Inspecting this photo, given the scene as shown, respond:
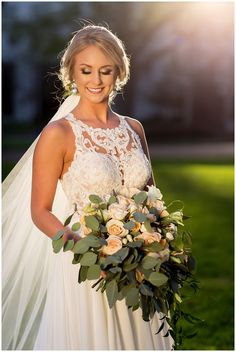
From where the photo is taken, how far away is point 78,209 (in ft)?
13.2

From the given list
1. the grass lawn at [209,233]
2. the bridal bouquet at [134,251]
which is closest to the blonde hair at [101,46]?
the bridal bouquet at [134,251]

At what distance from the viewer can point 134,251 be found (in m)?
3.47

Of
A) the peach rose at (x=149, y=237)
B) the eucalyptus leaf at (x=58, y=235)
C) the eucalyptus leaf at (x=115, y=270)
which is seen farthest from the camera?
the eucalyptus leaf at (x=58, y=235)

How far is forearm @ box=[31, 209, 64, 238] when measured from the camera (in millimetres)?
3822

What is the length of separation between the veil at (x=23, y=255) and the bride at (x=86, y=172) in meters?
0.12

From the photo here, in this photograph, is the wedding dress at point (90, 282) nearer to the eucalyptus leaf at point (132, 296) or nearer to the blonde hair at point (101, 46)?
the blonde hair at point (101, 46)

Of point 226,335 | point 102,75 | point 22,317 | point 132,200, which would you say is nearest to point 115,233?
point 132,200

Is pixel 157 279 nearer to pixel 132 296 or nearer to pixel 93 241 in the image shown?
pixel 132 296

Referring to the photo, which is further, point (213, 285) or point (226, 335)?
point (213, 285)

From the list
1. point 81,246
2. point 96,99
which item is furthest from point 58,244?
point 96,99

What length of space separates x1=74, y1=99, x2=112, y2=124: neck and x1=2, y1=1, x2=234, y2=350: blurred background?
1486cm

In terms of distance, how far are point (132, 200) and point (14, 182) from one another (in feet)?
3.51

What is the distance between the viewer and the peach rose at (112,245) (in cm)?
347

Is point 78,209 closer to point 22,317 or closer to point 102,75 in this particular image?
point 102,75
